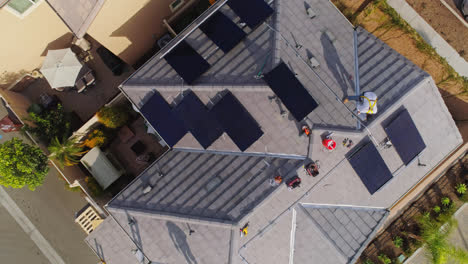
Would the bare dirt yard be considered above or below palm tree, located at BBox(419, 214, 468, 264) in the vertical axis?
above

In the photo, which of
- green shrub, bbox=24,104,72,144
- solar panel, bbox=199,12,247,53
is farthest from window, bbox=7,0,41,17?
solar panel, bbox=199,12,247,53

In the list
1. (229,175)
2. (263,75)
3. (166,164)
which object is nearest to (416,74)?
(263,75)

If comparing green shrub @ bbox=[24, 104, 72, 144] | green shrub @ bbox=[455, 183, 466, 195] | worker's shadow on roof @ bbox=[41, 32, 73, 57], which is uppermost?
worker's shadow on roof @ bbox=[41, 32, 73, 57]

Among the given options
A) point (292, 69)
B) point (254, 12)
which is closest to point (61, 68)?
point (254, 12)

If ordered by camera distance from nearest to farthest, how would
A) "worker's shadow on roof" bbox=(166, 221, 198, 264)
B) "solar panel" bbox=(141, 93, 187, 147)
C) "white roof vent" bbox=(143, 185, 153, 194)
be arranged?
1. "worker's shadow on roof" bbox=(166, 221, 198, 264)
2. "solar panel" bbox=(141, 93, 187, 147)
3. "white roof vent" bbox=(143, 185, 153, 194)

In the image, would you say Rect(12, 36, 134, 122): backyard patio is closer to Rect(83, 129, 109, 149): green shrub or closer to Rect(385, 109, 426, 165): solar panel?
Rect(83, 129, 109, 149): green shrub

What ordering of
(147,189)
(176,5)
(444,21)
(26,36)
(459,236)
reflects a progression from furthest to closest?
(459,236) → (444,21) → (176,5) → (26,36) → (147,189)

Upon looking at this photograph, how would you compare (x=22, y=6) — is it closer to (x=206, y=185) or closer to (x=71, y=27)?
(x=71, y=27)
